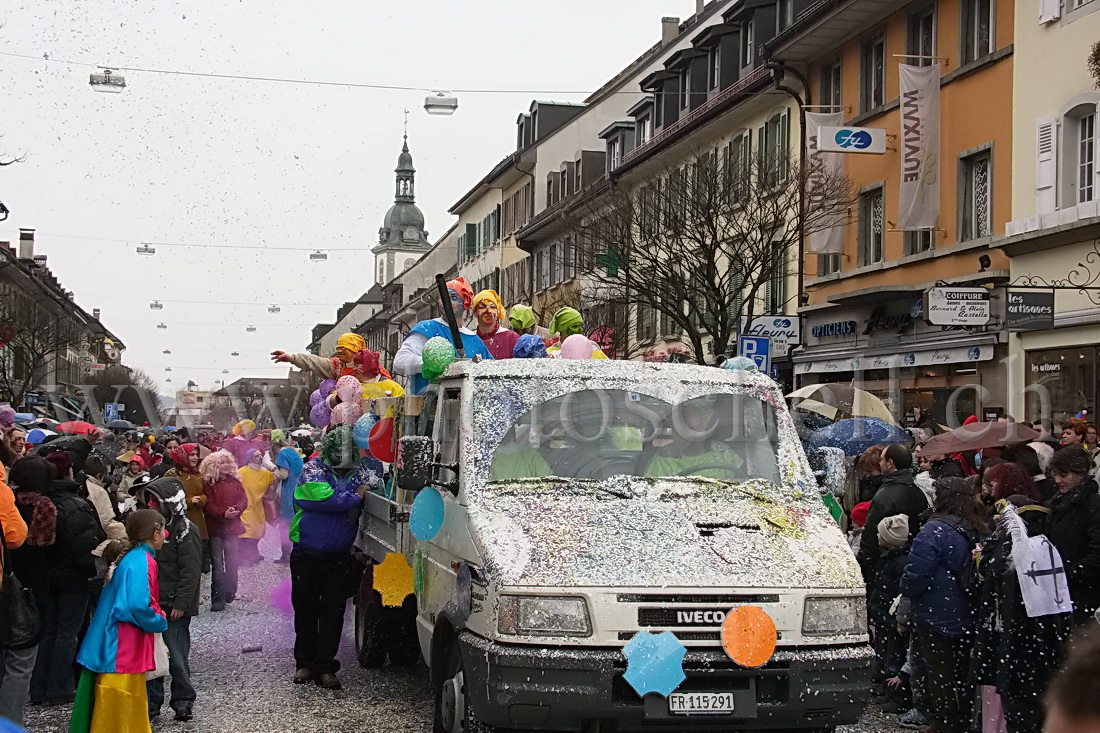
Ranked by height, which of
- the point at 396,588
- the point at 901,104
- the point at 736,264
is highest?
the point at 901,104

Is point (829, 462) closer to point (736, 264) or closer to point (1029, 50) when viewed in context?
point (1029, 50)

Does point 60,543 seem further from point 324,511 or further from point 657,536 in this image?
point 657,536

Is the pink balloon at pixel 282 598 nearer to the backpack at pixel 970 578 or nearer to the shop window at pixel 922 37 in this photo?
the backpack at pixel 970 578

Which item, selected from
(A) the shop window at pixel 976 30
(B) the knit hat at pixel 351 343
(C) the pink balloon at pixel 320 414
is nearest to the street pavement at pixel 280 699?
(C) the pink balloon at pixel 320 414

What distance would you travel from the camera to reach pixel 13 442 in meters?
10.5

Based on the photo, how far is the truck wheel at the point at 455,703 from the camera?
5809 mm

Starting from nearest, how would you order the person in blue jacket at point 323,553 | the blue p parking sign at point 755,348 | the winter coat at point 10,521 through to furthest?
the winter coat at point 10,521, the person in blue jacket at point 323,553, the blue p parking sign at point 755,348

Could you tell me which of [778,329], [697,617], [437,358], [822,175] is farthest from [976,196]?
[697,617]

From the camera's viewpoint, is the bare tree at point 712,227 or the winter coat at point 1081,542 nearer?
the winter coat at point 1081,542

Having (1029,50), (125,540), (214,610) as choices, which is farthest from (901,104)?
(125,540)

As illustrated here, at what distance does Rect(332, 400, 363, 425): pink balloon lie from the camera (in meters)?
10.2

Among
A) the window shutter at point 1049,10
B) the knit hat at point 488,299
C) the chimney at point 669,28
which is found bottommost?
the knit hat at point 488,299

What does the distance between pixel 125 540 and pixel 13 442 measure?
13.6 feet

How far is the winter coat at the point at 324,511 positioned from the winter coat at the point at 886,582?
3.81 m
